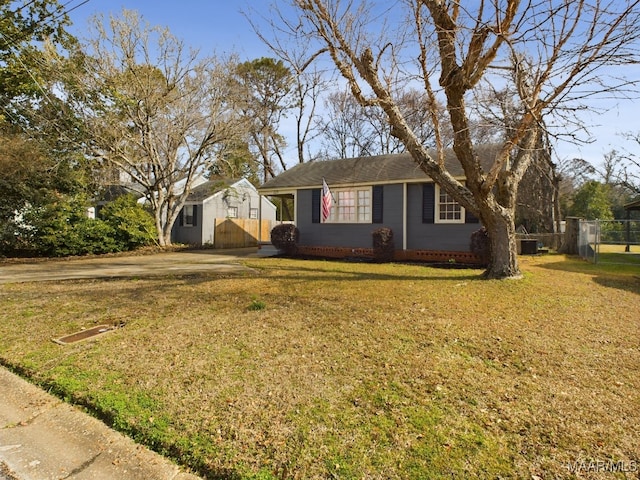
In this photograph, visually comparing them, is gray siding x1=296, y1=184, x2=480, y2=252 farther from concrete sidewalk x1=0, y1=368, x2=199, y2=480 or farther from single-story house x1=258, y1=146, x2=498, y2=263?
concrete sidewalk x1=0, y1=368, x2=199, y2=480

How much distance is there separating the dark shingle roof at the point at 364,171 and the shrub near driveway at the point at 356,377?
22.4ft

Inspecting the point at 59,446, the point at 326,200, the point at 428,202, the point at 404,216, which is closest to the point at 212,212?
the point at 326,200

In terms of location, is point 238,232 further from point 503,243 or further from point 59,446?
point 59,446

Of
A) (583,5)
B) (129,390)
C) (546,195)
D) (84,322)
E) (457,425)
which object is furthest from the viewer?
(546,195)

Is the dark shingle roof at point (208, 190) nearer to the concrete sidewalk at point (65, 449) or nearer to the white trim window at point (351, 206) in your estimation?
the white trim window at point (351, 206)

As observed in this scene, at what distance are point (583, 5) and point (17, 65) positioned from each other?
64.1ft

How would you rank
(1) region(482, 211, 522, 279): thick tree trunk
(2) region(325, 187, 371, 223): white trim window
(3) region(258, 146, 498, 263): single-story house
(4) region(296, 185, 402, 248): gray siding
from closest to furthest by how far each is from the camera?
(1) region(482, 211, 522, 279): thick tree trunk → (3) region(258, 146, 498, 263): single-story house → (4) region(296, 185, 402, 248): gray siding → (2) region(325, 187, 371, 223): white trim window

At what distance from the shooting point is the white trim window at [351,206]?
526 inches

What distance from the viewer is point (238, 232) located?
69.6 feet

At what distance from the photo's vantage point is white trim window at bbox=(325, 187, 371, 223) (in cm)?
1336

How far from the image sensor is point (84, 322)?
16.1 ft

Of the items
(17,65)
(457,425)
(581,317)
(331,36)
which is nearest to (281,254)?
(331,36)

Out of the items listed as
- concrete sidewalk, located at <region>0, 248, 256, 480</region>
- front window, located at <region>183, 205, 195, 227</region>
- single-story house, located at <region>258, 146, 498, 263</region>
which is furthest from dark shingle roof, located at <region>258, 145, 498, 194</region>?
concrete sidewalk, located at <region>0, 248, 256, 480</region>

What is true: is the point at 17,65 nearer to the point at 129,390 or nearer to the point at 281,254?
the point at 281,254
